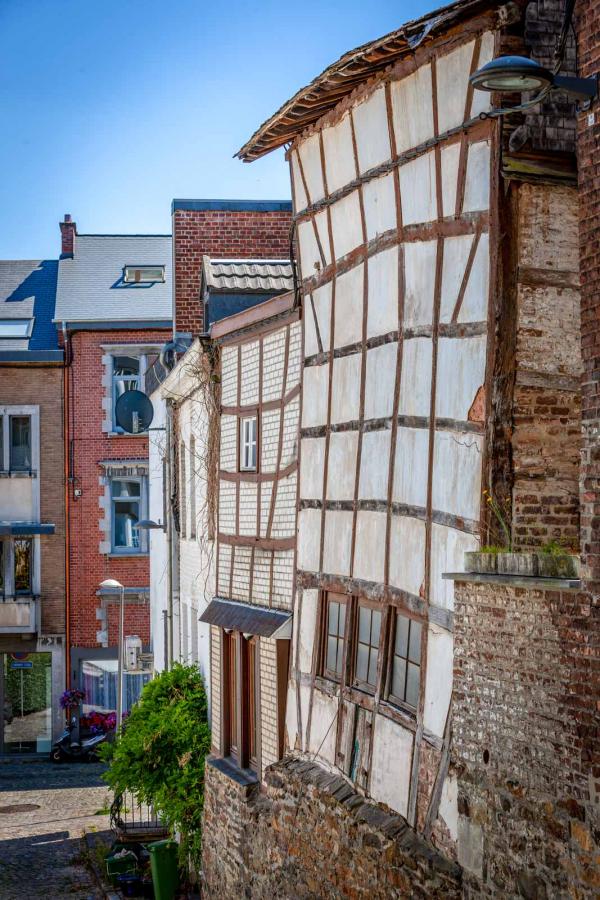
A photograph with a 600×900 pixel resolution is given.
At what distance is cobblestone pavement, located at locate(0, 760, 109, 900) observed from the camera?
61.3 ft

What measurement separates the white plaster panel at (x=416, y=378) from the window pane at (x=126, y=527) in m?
23.6

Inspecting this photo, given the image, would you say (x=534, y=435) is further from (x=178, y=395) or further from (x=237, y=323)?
(x=178, y=395)

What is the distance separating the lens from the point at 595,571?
685cm

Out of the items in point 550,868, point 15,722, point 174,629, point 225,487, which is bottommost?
point 15,722

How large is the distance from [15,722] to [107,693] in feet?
8.18

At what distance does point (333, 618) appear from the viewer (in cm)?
1203

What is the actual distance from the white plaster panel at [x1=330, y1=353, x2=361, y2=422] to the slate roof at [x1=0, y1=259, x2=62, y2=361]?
22228mm

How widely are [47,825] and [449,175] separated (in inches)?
669

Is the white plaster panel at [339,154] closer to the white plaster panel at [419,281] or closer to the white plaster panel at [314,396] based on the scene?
the white plaster panel at [419,281]

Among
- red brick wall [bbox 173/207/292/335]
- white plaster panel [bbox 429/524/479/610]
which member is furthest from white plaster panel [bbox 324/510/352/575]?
red brick wall [bbox 173/207/292/335]

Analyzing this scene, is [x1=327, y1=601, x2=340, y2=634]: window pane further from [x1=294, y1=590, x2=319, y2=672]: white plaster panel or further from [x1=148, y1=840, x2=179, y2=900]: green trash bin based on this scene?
[x1=148, y1=840, x2=179, y2=900]: green trash bin

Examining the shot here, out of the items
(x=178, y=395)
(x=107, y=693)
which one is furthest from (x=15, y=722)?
(x=178, y=395)

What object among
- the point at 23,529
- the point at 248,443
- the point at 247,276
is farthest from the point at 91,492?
the point at 248,443

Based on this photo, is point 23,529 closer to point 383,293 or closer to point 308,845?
point 308,845
